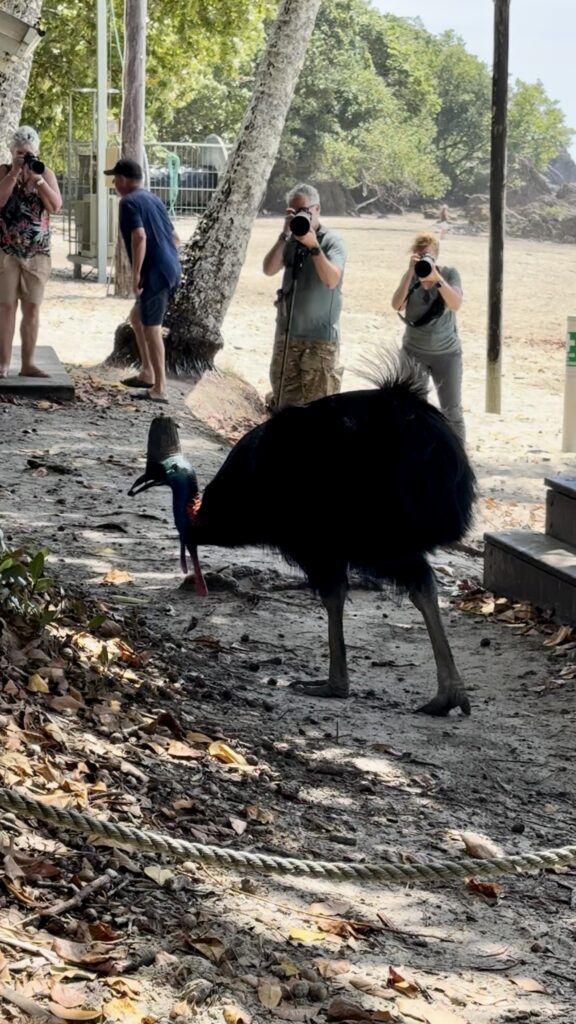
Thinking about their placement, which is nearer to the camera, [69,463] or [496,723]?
[496,723]

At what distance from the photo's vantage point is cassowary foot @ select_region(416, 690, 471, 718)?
593 centimetres

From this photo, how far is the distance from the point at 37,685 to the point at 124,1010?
1.96 meters

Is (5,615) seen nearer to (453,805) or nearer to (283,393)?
(453,805)

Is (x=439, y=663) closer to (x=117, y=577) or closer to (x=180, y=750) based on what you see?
(x=180, y=750)

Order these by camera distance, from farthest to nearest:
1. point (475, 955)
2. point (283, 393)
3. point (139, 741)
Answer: point (283, 393) → point (139, 741) → point (475, 955)

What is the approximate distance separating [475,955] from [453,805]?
1.21 m

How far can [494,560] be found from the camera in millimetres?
7996

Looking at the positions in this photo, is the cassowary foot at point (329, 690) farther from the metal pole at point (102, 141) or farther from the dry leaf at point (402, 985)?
the metal pole at point (102, 141)

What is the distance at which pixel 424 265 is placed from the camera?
10.1 meters

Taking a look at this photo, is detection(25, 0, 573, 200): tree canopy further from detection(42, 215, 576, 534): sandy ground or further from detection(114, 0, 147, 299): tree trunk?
detection(114, 0, 147, 299): tree trunk

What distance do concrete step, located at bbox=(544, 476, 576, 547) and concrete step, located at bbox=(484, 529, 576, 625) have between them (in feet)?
0.16

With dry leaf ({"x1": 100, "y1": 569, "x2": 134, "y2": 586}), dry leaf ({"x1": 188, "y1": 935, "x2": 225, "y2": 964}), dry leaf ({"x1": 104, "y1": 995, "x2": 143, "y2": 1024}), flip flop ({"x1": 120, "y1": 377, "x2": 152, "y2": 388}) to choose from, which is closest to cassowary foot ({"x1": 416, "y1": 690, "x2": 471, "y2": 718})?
dry leaf ({"x1": 100, "y1": 569, "x2": 134, "y2": 586})

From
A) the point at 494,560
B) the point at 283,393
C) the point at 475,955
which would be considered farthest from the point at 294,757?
the point at 283,393

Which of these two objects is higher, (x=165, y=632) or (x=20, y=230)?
(x=20, y=230)
